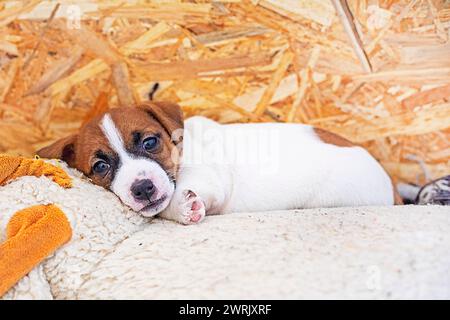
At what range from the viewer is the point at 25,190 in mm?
2494

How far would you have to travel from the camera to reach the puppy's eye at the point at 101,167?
2857mm

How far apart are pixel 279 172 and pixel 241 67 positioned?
0.82m

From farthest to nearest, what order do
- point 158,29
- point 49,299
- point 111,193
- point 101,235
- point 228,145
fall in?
1. point 158,29
2. point 228,145
3. point 111,193
4. point 101,235
5. point 49,299

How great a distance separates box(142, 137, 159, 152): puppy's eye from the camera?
2912 millimetres

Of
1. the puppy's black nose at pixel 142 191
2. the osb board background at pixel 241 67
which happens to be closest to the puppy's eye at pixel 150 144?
the puppy's black nose at pixel 142 191

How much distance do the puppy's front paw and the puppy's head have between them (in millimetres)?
89

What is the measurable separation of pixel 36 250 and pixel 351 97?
2166 millimetres

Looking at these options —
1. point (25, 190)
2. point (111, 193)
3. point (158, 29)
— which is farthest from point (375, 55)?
point (25, 190)

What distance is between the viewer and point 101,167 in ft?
9.42

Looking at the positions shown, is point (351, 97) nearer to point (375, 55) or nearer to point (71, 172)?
point (375, 55)

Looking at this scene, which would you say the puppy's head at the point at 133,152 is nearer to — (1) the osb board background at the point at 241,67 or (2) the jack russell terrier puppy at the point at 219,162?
(2) the jack russell terrier puppy at the point at 219,162

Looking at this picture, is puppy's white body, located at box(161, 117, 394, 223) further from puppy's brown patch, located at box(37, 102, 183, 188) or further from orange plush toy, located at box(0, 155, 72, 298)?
orange plush toy, located at box(0, 155, 72, 298)

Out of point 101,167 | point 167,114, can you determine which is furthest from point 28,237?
point 167,114

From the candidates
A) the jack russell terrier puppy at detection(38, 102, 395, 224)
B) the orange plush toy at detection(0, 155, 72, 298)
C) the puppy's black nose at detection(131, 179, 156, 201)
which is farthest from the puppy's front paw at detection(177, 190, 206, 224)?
the orange plush toy at detection(0, 155, 72, 298)
